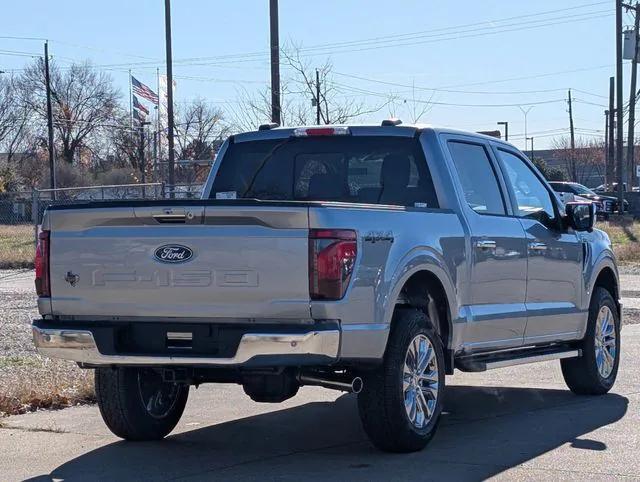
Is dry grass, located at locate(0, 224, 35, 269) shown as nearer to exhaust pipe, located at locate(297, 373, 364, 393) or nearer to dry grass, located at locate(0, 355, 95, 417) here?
dry grass, located at locate(0, 355, 95, 417)

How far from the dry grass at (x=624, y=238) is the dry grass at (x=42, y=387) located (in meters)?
18.3

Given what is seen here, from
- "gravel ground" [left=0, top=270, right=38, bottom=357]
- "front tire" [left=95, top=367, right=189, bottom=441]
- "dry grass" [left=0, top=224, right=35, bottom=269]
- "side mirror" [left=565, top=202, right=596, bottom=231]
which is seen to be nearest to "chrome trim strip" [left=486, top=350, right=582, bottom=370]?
"side mirror" [left=565, top=202, right=596, bottom=231]

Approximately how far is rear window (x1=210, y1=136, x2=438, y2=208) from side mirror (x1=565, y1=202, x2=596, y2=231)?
5.65 feet

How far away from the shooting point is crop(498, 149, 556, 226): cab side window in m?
8.89

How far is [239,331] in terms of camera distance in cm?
636

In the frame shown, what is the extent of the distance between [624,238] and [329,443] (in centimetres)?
2794

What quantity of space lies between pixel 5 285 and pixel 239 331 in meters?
16.8

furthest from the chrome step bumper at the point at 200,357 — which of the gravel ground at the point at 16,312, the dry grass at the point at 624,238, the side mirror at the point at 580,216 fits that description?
the dry grass at the point at 624,238

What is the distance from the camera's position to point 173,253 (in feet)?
21.4

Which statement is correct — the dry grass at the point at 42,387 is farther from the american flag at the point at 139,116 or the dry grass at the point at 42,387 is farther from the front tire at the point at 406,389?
the american flag at the point at 139,116

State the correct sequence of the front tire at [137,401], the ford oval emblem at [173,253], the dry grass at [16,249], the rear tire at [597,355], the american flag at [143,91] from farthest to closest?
the american flag at [143,91], the dry grass at [16,249], the rear tire at [597,355], the front tire at [137,401], the ford oval emblem at [173,253]

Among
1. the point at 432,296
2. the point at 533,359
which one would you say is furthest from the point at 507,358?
the point at 432,296

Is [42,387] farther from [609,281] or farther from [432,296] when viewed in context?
Answer: [609,281]

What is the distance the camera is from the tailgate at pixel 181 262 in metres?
6.30
